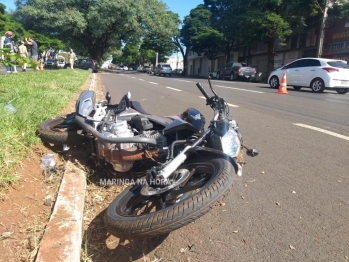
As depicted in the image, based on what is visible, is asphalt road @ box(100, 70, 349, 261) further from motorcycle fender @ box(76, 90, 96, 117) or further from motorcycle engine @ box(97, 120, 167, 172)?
motorcycle fender @ box(76, 90, 96, 117)

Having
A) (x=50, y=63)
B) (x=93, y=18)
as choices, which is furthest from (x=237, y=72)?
(x=50, y=63)

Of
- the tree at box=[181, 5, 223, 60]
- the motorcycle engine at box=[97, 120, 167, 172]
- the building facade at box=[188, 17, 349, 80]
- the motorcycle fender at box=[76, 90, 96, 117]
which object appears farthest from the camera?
the tree at box=[181, 5, 223, 60]

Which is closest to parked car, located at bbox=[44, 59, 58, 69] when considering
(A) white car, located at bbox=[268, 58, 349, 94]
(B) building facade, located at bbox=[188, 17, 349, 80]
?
(B) building facade, located at bbox=[188, 17, 349, 80]

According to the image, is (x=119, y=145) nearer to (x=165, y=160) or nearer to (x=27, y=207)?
(x=165, y=160)

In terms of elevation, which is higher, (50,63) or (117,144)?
(50,63)

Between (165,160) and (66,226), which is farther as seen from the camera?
(165,160)

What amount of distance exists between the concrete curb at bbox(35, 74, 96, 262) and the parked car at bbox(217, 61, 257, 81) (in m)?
25.4

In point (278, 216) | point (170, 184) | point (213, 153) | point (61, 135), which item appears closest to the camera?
point (170, 184)

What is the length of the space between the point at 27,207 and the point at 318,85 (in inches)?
542

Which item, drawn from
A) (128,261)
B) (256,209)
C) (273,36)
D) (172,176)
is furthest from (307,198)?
(273,36)

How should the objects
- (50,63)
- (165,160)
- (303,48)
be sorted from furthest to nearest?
(50,63) → (303,48) → (165,160)

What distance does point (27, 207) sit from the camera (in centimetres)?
232

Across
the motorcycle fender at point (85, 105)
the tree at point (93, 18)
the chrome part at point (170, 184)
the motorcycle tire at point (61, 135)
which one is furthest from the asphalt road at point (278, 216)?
the tree at point (93, 18)

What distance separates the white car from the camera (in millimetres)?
12750
